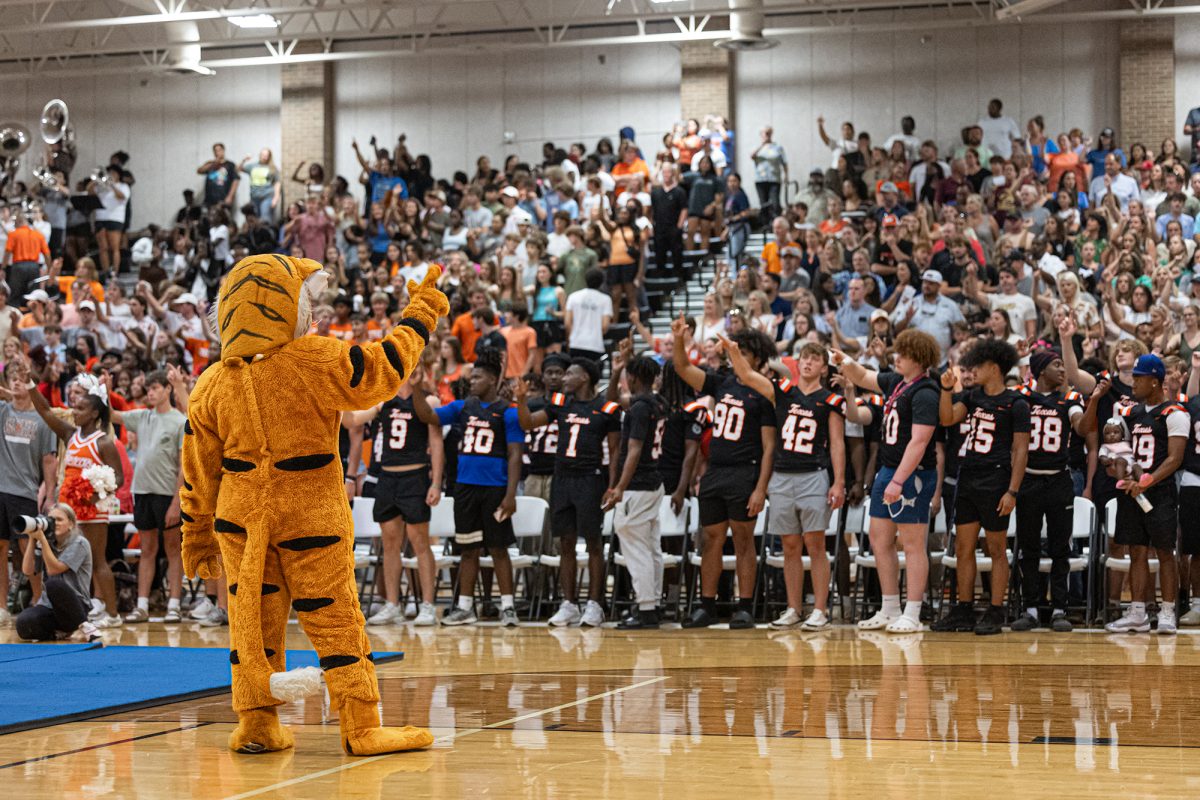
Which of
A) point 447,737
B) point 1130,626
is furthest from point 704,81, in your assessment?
point 447,737

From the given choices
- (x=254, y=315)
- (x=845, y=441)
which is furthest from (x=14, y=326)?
(x=254, y=315)

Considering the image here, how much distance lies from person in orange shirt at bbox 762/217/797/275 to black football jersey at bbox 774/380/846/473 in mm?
5825

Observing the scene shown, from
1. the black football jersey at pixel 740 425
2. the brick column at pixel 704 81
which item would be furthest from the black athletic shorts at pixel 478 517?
the brick column at pixel 704 81

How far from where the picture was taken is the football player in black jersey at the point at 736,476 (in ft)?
34.8

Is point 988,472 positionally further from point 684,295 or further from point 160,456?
point 684,295

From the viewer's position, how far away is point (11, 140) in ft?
57.4

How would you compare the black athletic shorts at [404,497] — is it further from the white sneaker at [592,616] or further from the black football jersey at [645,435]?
the black football jersey at [645,435]

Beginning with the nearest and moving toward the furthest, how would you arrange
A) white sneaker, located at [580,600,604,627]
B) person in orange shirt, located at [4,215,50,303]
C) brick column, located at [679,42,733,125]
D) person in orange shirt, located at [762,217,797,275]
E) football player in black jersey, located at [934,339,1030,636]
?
football player in black jersey, located at [934,339,1030,636] → white sneaker, located at [580,600,604,627] → person in orange shirt, located at [762,217,797,275] → person in orange shirt, located at [4,215,50,303] → brick column, located at [679,42,733,125]

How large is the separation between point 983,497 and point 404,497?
430 centimetres

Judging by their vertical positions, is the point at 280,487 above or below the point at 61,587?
above

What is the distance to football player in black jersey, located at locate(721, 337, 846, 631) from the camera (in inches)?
411

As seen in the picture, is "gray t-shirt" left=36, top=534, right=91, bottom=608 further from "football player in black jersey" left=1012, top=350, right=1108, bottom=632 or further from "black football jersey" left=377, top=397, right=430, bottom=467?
"football player in black jersey" left=1012, top=350, right=1108, bottom=632

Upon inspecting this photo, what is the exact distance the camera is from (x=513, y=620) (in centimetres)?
1115

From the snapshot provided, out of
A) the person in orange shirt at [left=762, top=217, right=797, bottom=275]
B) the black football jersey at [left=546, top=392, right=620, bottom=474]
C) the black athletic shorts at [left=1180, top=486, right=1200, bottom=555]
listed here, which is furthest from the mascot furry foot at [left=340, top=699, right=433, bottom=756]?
the person in orange shirt at [left=762, top=217, right=797, bottom=275]
